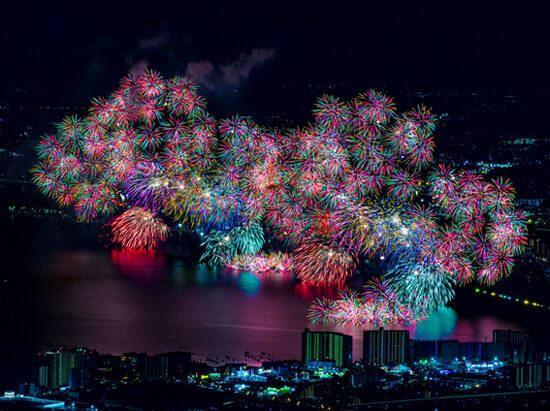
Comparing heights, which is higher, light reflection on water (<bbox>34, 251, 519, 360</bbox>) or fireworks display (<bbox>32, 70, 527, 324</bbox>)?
fireworks display (<bbox>32, 70, 527, 324</bbox>)

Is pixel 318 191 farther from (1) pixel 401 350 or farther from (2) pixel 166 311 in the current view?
(1) pixel 401 350

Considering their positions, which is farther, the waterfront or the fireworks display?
the fireworks display

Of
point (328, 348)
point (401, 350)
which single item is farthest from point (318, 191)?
point (401, 350)

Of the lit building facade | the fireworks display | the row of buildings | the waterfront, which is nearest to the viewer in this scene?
the lit building facade

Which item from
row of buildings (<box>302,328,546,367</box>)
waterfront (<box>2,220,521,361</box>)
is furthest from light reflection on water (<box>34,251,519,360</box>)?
row of buildings (<box>302,328,546,367</box>)

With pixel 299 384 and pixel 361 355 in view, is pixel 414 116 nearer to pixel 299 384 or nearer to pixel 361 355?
pixel 361 355

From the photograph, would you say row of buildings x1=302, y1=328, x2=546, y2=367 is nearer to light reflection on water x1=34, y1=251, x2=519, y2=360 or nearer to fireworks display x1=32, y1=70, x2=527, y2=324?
light reflection on water x1=34, y1=251, x2=519, y2=360
